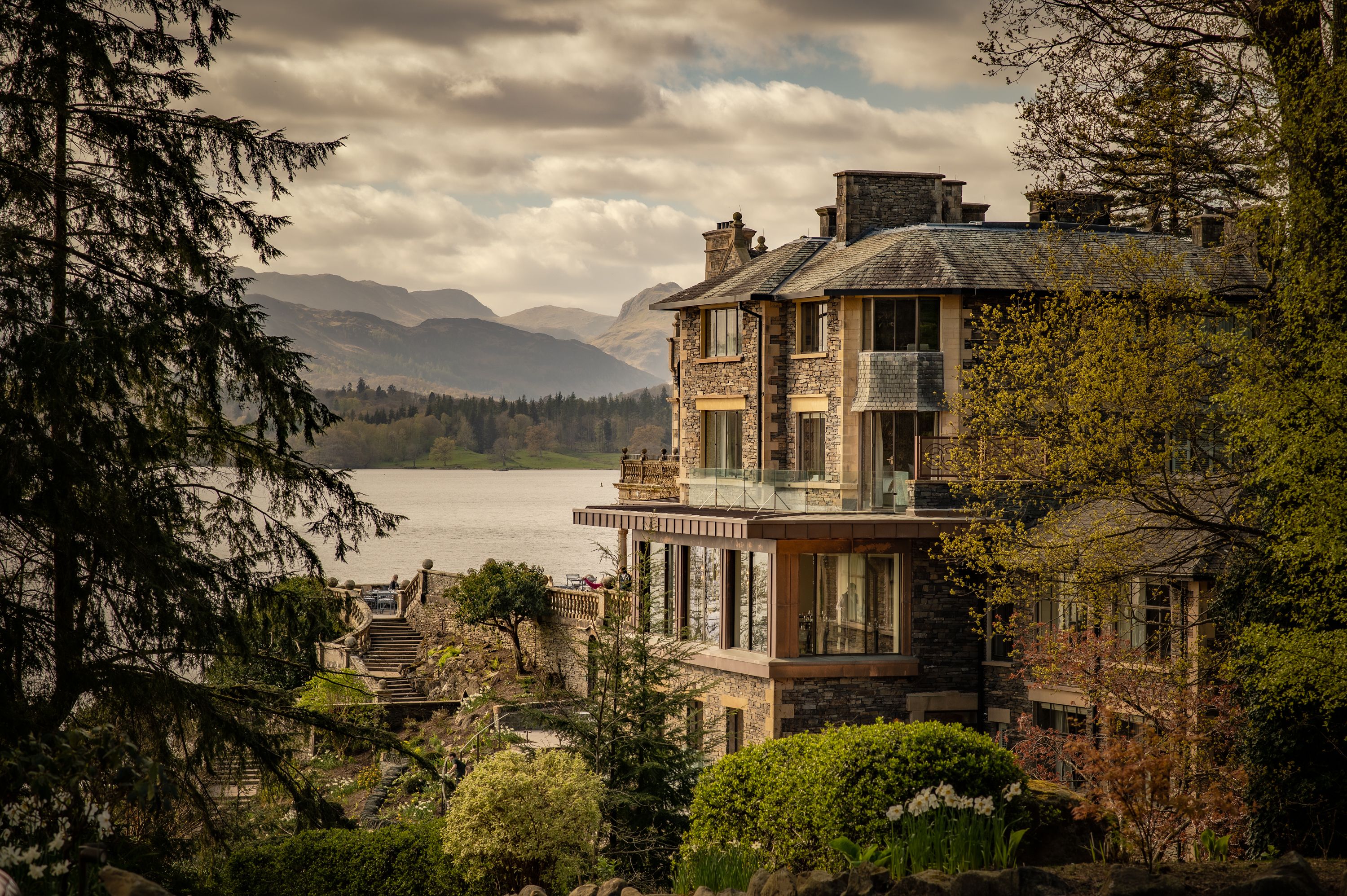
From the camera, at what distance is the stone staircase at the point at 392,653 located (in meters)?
49.1

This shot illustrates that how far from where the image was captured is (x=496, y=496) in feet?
651

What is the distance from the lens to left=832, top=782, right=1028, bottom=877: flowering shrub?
41.7ft

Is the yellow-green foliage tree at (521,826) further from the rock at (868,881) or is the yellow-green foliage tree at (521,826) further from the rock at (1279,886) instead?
the rock at (1279,886)

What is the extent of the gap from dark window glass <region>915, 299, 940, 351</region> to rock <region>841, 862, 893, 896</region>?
1943 cm

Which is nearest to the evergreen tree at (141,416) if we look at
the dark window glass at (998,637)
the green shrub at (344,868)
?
the green shrub at (344,868)

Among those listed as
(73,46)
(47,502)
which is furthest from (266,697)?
(73,46)

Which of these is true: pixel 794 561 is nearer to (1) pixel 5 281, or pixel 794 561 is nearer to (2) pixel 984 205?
(2) pixel 984 205

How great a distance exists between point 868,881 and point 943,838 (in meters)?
1.56

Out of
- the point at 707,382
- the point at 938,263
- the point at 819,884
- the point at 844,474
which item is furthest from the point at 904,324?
the point at 819,884

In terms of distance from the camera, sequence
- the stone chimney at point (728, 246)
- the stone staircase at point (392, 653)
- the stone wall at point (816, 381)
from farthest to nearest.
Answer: the stone staircase at point (392, 653) < the stone chimney at point (728, 246) < the stone wall at point (816, 381)

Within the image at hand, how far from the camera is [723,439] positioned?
115 feet

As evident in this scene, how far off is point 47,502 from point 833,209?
28.2 m

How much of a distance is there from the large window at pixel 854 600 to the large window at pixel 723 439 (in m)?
6.72

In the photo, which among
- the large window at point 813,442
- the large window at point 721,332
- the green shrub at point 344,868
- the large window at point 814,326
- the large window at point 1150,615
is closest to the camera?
the green shrub at point 344,868
